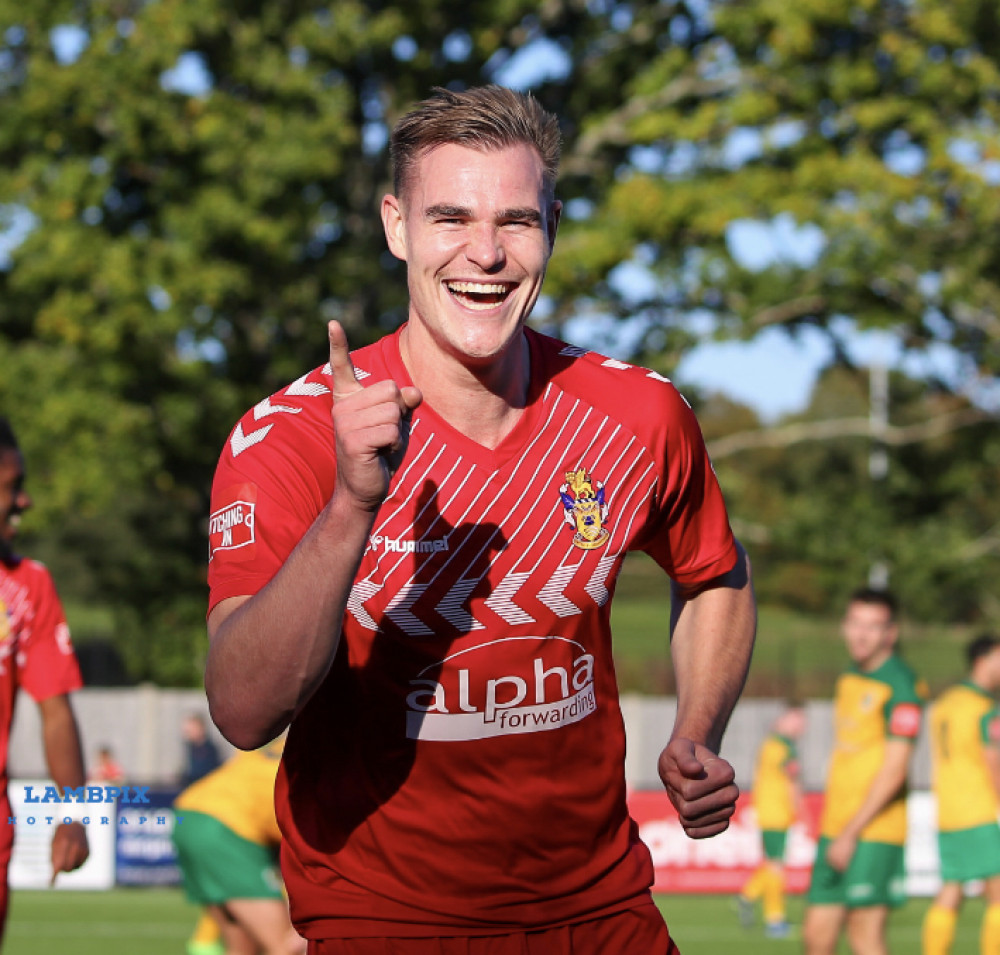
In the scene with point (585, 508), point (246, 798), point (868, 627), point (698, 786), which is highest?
point (868, 627)

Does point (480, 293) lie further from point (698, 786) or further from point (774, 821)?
point (774, 821)

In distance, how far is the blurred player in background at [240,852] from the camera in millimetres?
8133

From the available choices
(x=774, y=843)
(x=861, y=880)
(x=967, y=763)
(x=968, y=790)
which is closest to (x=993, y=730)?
(x=967, y=763)

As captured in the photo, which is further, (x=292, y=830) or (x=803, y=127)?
(x=803, y=127)

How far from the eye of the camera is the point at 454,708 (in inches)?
124

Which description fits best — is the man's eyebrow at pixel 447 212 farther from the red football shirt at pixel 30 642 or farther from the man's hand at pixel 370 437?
the red football shirt at pixel 30 642

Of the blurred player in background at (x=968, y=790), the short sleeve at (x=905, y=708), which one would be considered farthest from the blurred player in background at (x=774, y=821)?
the short sleeve at (x=905, y=708)

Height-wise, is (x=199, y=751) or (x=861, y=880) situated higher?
(x=199, y=751)

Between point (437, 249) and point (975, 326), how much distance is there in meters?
23.1

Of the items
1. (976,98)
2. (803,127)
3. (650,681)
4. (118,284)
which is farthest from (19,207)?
(650,681)

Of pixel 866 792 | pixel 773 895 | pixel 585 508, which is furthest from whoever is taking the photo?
pixel 773 895

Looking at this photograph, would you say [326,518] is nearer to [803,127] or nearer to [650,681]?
[803,127]

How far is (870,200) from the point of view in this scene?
74.0ft

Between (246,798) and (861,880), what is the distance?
142 inches
